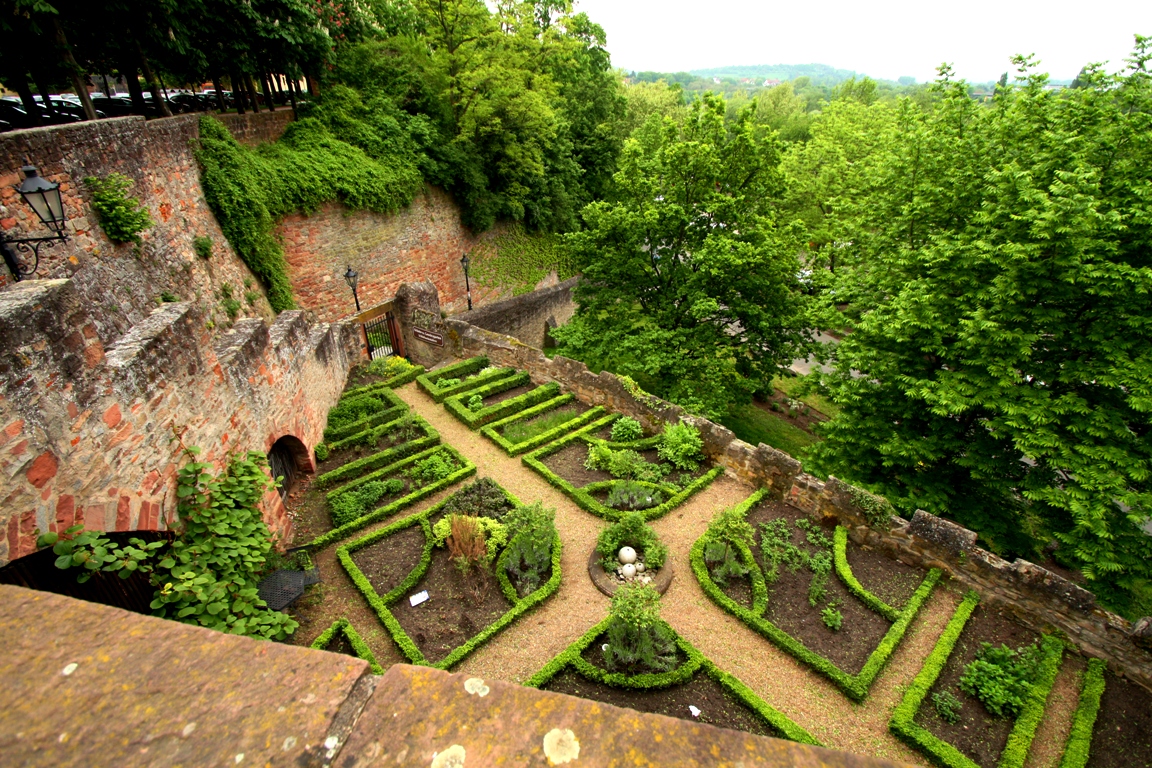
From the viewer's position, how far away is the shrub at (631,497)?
10766mm

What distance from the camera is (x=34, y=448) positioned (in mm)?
4484

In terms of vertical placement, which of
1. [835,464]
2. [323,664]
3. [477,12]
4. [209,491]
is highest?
[477,12]

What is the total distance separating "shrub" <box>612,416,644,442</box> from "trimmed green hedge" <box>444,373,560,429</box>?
2486 millimetres

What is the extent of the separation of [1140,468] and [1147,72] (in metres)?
7.21

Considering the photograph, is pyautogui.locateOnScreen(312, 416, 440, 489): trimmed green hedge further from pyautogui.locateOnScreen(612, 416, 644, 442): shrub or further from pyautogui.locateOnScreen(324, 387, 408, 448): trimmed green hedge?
pyautogui.locateOnScreen(612, 416, 644, 442): shrub

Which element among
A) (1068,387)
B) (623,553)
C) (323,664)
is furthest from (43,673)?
(1068,387)

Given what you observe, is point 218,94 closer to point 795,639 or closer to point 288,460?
point 288,460

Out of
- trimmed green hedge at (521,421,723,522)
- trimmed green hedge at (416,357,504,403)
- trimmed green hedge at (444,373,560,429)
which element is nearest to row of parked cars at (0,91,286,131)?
trimmed green hedge at (416,357,504,403)

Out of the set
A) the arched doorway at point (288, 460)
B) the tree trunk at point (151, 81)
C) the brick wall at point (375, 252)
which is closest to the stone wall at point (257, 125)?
the tree trunk at point (151, 81)

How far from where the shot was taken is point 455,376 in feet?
52.1

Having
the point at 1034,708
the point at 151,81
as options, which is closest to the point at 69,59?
the point at 151,81

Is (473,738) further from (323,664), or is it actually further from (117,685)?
(117,685)

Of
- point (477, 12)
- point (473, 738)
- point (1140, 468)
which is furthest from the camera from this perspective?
point (477, 12)

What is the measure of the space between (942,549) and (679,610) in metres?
4.51
